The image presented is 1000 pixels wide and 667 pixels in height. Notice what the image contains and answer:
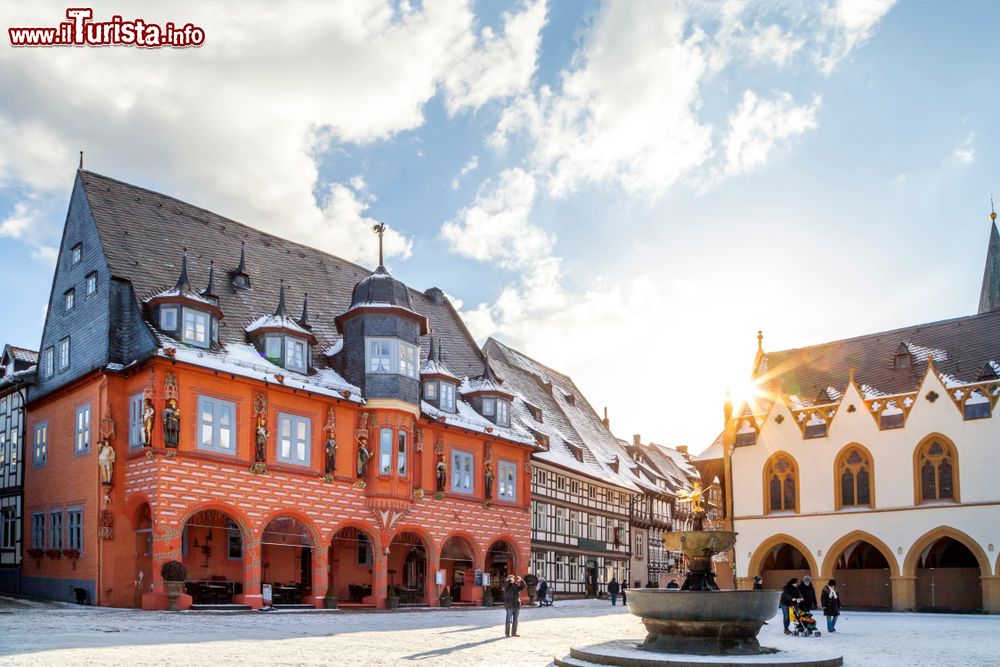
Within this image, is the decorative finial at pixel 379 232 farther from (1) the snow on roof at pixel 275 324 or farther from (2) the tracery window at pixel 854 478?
(2) the tracery window at pixel 854 478

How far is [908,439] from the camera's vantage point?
3975 centimetres

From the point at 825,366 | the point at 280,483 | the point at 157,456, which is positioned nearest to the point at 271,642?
the point at 157,456

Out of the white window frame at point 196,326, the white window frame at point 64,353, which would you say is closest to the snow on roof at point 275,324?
the white window frame at point 196,326

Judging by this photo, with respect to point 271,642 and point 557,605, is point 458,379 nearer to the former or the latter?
point 557,605

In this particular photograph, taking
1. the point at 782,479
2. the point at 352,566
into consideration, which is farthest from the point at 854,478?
the point at 352,566

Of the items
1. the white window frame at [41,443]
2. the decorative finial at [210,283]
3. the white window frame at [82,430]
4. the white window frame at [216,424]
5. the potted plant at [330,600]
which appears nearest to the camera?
the white window frame at [216,424]

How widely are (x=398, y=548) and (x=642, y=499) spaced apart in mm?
26567

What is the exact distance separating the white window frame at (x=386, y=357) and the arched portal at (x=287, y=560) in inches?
236

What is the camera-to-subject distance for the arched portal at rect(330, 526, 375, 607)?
35.7m

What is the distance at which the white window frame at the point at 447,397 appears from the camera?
128ft

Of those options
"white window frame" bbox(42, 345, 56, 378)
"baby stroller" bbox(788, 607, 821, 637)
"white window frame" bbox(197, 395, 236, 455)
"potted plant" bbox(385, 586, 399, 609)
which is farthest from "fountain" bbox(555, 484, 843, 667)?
"white window frame" bbox(42, 345, 56, 378)

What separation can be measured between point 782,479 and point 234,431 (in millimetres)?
24153

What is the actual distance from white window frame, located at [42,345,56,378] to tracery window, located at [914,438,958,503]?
106 ft

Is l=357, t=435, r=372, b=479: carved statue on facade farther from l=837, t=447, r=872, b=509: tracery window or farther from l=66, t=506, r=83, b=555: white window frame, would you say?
l=837, t=447, r=872, b=509: tracery window
